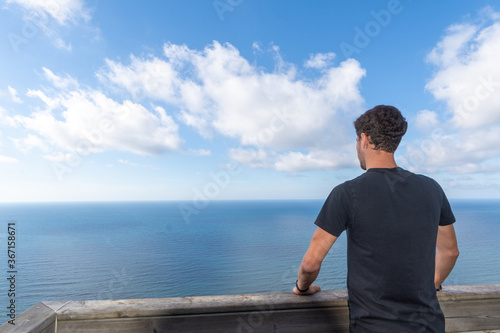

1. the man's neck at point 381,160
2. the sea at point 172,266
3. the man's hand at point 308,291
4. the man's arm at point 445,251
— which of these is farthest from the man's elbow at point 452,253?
the sea at point 172,266

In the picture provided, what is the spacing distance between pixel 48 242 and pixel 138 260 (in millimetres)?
37461

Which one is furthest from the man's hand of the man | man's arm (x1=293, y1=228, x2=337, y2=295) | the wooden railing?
the man

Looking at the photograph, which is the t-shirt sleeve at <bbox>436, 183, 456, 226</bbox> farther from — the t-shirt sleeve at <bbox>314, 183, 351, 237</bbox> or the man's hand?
the man's hand

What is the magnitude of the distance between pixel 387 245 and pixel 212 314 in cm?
107

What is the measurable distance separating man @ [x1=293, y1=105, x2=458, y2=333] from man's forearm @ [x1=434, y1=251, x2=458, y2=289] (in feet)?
1.39

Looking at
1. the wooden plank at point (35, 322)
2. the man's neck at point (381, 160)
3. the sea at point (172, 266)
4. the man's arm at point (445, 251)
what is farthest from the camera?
the sea at point (172, 266)

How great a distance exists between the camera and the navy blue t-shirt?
1336mm

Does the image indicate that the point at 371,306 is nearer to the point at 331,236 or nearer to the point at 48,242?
the point at 331,236

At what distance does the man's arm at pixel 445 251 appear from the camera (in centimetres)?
169

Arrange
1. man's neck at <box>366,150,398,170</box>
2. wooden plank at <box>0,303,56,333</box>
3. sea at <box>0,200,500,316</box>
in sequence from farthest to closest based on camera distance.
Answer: sea at <box>0,200,500,316</box> < man's neck at <box>366,150,398,170</box> < wooden plank at <box>0,303,56,333</box>

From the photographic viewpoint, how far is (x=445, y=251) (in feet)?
5.77

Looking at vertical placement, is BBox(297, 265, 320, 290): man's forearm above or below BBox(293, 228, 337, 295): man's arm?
below

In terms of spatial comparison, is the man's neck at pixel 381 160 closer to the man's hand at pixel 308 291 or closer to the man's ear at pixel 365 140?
the man's ear at pixel 365 140

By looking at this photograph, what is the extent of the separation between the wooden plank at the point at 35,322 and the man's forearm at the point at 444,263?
7.76ft
